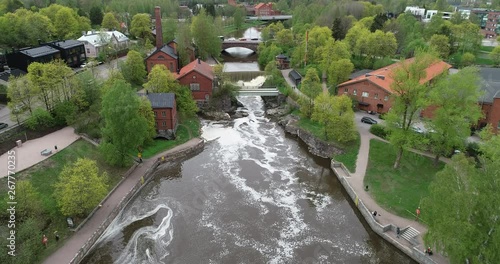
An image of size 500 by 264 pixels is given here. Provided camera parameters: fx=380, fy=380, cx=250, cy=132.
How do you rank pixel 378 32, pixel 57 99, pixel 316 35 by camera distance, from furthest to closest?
1. pixel 316 35
2. pixel 378 32
3. pixel 57 99

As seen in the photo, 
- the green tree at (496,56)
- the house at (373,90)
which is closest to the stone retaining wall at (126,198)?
the house at (373,90)

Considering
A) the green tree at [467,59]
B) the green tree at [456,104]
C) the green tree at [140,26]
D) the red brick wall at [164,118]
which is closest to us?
the green tree at [456,104]

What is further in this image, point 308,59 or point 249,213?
point 308,59

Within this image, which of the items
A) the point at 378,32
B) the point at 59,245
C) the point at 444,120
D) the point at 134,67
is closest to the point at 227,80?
the point at 134,67

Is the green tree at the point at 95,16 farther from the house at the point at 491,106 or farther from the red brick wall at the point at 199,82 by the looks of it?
the house at the point at 491,106

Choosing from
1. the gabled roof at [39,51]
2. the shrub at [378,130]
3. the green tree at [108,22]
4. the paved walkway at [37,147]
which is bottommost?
the shrub at [378,130]

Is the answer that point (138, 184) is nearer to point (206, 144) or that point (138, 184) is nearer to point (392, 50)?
point (206, 144)

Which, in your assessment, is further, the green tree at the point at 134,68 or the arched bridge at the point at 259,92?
the arched bridge at the point at 259,92

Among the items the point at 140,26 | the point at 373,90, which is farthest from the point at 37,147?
the point at 140,26
